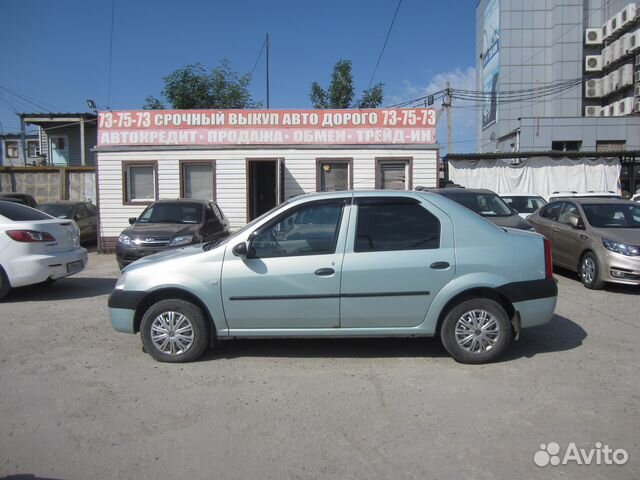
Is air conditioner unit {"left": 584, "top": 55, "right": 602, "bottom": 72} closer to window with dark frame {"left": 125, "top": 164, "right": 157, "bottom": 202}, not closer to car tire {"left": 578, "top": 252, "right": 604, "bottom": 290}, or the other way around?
window with dark frame {"left": 125, "top": 164, "right": 157, "bottom": 202}

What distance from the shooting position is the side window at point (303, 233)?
5.17m

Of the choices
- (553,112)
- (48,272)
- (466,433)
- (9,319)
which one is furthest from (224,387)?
(553,112)

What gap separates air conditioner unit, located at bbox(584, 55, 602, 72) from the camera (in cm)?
4766

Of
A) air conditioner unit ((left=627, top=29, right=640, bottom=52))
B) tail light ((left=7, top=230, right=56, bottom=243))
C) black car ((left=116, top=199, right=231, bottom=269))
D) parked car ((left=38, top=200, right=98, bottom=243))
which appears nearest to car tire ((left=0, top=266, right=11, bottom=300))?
tail light ((left=7, top=230, right=56, bottom=243))

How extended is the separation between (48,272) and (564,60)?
5115cm

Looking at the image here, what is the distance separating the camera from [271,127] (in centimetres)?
1509

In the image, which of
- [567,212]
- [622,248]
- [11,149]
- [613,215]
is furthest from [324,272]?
[11,149]

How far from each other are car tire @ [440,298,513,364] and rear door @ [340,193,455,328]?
0.97 ft

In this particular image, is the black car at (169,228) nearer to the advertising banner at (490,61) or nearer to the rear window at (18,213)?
the rear window at (18,213)

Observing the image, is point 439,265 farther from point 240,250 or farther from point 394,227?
point 240,250

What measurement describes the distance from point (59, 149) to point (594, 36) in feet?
147

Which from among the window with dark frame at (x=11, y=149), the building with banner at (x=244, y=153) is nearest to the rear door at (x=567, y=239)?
the building with banner at (x=244, y=153)

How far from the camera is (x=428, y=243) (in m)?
5.18

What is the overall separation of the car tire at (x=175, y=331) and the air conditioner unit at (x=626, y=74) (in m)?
48.1
